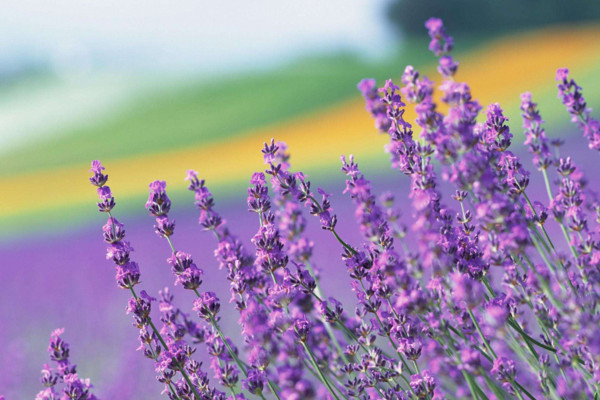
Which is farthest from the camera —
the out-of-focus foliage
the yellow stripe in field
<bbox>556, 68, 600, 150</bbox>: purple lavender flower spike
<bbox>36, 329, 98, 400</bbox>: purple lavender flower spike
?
the out-of-focus foliage

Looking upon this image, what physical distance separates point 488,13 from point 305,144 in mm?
10381

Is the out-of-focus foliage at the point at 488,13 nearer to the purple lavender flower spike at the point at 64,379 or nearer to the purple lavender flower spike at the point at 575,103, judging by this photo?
the purple lavender flower spike at the point at 575,103

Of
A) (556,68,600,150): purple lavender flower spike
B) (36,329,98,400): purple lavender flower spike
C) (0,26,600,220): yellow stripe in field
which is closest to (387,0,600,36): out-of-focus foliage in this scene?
(0,26,600,220): yellow stripe in field

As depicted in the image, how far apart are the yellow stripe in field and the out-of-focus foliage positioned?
7.23 ft

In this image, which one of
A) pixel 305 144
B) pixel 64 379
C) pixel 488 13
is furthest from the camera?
pixel 488 13

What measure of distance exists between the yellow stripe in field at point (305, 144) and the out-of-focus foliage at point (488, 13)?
2.20 meters

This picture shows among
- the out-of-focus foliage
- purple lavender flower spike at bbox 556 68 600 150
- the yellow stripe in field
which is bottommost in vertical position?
purple lavender flower spike at bbox 556 68 600 150

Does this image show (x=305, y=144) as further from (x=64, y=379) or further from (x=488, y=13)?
(x=64, y=379)

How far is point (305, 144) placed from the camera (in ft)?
51.6

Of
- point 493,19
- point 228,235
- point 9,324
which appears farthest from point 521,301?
point 493,19

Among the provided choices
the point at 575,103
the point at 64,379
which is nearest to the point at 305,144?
the point at 575,103

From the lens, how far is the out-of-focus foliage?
22.0m

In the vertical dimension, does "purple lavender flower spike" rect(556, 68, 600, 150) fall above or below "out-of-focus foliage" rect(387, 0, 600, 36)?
below

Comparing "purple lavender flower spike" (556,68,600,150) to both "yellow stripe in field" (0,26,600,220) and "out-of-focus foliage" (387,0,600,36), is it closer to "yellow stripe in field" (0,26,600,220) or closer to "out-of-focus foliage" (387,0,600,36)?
"yellow stripe in field" (0,26,600,220)
